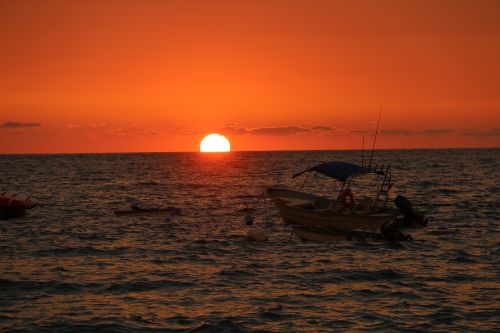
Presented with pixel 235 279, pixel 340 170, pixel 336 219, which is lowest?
pixel 235 279

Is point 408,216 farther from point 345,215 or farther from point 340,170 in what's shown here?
point 345,215

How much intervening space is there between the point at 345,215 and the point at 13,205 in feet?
74.9

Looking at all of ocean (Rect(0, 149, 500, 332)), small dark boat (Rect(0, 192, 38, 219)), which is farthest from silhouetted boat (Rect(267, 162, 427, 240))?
small dark boat (Rect(0, 192, 38, 219))

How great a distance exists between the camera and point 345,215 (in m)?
32.2

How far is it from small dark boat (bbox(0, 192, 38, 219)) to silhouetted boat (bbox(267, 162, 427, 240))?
1761 cm

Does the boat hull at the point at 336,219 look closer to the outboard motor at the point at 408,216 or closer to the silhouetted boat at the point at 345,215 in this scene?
the silhouetted boat at the point at 345,215

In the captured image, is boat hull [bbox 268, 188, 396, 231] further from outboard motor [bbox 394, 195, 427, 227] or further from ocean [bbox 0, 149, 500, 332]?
outboard motor [bbox 394, 195, 427, 227]

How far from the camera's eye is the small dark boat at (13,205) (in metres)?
40.1

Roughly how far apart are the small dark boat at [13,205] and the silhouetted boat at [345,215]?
17609mm

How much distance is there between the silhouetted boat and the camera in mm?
30859

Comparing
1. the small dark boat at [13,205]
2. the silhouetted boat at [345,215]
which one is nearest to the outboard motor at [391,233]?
the silhouetted boat at [345,215]

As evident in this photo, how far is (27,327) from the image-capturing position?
16.6 m

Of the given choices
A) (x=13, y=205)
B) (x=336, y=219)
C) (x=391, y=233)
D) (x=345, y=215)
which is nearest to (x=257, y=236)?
(x=336, y=219)

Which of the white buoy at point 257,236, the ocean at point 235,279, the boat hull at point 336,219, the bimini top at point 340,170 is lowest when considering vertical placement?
the ocean at point 235,279
